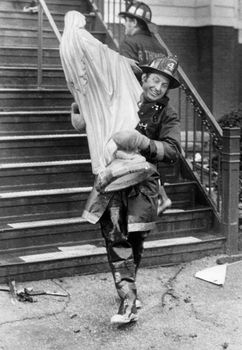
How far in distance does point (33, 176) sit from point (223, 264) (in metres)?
2.03

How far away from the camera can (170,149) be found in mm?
4570

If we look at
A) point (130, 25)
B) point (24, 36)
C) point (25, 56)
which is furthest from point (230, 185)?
point (24, 36)

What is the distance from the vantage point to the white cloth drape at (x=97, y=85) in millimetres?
4676

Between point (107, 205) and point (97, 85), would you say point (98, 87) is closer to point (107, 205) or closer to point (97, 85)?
point (97, 85)

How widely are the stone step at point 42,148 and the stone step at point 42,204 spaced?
0.53 m

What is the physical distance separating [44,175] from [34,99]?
135cm

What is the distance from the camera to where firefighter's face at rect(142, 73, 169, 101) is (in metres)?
4.70

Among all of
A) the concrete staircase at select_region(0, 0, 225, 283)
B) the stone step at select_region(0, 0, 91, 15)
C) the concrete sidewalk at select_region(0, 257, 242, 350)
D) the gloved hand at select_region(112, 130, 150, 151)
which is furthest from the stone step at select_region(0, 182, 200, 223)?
the stone step at select_region(0, 0, 91, 15)

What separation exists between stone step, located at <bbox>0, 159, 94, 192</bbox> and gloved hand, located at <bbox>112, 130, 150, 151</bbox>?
2334 mm

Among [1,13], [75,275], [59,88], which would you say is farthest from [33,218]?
[1,13]

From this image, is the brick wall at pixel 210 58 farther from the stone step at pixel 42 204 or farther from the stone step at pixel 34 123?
the stone step at pixel 42 204

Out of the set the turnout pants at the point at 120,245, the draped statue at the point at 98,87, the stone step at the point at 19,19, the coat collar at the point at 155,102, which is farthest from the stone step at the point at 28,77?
the turnout pants at the point at 120,245

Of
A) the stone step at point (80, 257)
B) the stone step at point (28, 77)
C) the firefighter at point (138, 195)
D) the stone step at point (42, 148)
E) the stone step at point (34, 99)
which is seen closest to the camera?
the firefighter at point (138, 195)

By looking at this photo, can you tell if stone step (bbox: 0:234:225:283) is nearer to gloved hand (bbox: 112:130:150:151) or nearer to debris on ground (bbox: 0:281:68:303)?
debris on ground (bbox: 0:281:68:303)
